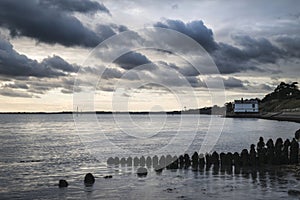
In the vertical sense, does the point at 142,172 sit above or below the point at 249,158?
below

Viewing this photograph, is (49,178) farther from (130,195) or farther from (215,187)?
(215,187)

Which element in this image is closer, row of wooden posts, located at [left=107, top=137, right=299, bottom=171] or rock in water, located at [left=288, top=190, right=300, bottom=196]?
rock in water, located at [left=288, top=190, right=300, bottom=196]

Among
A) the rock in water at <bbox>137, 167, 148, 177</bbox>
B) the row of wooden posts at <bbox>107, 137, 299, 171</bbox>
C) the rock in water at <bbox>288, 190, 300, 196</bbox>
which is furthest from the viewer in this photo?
the row of wooden posts at <bbox>107, 137, 299, 171</bbox>

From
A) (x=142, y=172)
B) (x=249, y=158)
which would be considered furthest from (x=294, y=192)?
(x=142, y=172)

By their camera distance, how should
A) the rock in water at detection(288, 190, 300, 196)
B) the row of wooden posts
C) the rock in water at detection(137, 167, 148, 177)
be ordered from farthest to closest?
the row of wooden posts → the rock in water at detection(137, 167, 148, 177) → the rock in water at detection(288, 190, 300, 196)

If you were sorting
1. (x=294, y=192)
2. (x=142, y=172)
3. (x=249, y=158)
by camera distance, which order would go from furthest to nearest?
(x=249, y=158), (x=142, y=172), (x=294, y=192)

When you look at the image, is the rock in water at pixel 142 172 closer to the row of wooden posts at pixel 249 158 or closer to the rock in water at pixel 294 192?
the row of wooden posts at pixel 249 158

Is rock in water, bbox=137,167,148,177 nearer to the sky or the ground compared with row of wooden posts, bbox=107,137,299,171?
nearer to the ground

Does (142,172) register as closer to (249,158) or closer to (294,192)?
(249,158)

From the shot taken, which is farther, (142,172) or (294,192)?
(142,172)

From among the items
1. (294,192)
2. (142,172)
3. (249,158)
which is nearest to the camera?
(294,192)

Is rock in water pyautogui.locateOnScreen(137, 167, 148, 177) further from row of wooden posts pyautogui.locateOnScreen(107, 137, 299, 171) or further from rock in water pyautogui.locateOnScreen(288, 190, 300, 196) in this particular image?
rock in water pyautogui.locateOnScreen(288, 190, 300, 196)

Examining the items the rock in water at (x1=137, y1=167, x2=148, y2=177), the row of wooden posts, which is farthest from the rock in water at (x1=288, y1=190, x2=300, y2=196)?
the rock in water at (x1=137, y1=167, x2=148, y2=177)

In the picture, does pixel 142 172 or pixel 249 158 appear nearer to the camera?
pixel 142 172
